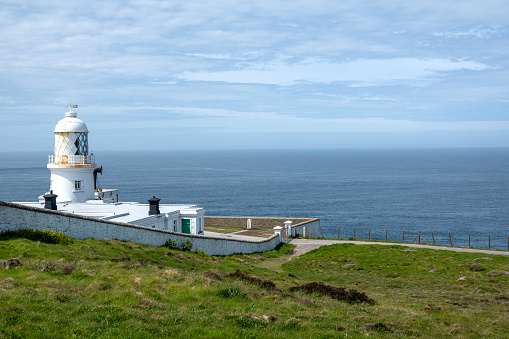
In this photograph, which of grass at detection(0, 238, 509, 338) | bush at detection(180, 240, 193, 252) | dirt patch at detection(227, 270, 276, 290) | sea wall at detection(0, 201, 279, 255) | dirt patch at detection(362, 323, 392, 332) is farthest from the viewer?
bush at detection(180, 240, 193, 252)

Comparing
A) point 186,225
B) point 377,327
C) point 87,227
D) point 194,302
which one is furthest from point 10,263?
point 186,225

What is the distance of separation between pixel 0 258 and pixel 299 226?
108 feet

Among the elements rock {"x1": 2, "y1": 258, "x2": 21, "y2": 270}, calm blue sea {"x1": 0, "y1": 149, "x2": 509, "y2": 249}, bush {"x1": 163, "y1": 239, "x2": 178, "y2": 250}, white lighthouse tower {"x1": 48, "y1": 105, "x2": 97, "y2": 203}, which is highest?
white lighthouse tower {"x1": 48, "y1": 105, "x2": 97, "y2": 203}

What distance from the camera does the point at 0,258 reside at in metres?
16.9

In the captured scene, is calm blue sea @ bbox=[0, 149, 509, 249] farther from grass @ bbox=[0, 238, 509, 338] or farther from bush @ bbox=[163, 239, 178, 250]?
grass @ bbox=[0, 238, 509, 338]

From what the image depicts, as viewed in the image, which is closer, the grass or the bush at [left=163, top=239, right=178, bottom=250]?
the grass

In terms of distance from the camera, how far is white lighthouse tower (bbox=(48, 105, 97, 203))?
38094 mm

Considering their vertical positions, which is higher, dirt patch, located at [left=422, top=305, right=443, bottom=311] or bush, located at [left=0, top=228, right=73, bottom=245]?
bush, located at [left=0, top=228, right=73, bottom=245]

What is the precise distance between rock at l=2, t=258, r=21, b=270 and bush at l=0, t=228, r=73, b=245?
4.83 meters

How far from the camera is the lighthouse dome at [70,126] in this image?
3844cm

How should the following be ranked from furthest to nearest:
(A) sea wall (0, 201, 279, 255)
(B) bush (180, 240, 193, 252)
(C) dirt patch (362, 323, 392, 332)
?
(B) bush (180, 240, 193, 252) → (A) sea wall (0, 201, 279, 255) → (C) dirt patch (362, 323, 392, 332)

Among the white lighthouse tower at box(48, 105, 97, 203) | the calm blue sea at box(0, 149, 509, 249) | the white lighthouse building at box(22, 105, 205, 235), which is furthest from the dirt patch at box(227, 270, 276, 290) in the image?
the calm blue sea at box(0, 149, 509, 249)

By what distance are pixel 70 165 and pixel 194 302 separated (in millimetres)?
27781

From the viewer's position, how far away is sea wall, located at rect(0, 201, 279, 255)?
21.0 meters
